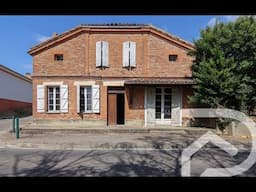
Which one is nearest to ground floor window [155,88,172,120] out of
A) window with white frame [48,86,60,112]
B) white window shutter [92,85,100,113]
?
white window shutter [92,85,100,113]

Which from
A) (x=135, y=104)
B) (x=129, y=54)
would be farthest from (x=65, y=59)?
(x=135, y=104)

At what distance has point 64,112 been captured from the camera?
17203 millimetres

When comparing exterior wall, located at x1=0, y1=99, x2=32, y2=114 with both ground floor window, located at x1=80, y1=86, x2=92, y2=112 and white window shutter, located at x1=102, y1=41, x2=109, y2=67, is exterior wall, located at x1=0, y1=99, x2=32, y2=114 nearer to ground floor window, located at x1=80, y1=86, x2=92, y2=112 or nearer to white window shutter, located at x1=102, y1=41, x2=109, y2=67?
ground floor window, located at x1=80, y1=86, x2=92, y2=112

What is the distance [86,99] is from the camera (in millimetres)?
17438

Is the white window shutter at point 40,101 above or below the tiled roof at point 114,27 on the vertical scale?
below

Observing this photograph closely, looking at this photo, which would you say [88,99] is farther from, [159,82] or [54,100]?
[159,82]

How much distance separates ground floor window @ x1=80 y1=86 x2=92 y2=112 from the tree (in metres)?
6.67

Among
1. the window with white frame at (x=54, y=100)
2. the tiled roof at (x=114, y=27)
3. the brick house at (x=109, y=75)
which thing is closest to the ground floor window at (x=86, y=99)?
the brick house at (x=109, y=75)

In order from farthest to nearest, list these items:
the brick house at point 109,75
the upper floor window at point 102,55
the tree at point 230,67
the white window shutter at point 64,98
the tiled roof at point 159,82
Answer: the upper floor window at point 102,55 < the brick house at point 109,75 < the white window shutter at point 64,98 < the tiled roof at point 159,82 < the tree at point 230,67

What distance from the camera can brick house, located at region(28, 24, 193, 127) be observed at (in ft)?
56.5

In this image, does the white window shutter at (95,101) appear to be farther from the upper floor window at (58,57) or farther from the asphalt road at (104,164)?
the asphalt road at (104,164)

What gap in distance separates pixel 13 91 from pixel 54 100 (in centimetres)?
1501

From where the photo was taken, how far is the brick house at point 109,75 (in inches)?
679

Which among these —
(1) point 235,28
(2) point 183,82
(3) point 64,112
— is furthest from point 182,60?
(3) point 64,112
